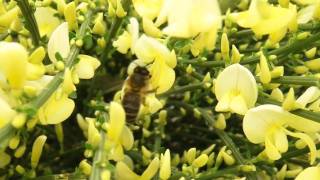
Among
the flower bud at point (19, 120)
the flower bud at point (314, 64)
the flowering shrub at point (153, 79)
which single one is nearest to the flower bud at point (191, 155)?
the flowering shrub at point (153, 79)

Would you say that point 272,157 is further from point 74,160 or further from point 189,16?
point 74,160

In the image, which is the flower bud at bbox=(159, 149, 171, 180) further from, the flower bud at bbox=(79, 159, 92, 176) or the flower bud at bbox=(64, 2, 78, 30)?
the flower bud at bbox=(64, 2, 78, 30)

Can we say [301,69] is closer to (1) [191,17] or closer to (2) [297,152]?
(2) [297,152]

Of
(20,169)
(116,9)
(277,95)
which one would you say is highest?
(116,9)

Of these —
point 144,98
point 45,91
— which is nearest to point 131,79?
point 144,98

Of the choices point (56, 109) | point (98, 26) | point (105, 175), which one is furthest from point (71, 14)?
point (105, 175)
